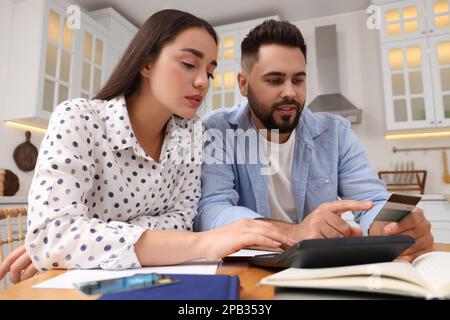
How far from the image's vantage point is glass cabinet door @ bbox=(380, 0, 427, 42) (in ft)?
9.91

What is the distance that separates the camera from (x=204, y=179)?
1.17 m

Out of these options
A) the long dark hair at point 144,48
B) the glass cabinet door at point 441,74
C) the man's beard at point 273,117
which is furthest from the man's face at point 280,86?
the glass cabinet door at point 441,74

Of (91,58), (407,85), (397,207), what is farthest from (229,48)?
(397,207)

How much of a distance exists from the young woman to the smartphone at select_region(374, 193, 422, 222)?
22cm

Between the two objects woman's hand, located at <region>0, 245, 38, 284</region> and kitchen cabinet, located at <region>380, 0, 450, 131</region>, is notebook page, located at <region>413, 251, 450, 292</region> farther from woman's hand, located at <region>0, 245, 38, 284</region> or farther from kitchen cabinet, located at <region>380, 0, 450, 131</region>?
kitchen cabinet, located at <region>380, 0, 450, 131</region>

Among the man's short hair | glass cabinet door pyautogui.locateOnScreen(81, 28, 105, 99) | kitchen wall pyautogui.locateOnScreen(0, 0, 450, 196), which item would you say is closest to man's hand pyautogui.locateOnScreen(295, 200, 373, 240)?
the man's short hair

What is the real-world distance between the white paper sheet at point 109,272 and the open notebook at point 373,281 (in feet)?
0.63

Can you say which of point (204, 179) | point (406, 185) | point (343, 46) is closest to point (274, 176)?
point (204, 179)

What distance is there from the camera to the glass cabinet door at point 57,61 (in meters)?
2.75

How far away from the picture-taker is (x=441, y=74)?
2963 millimetres
